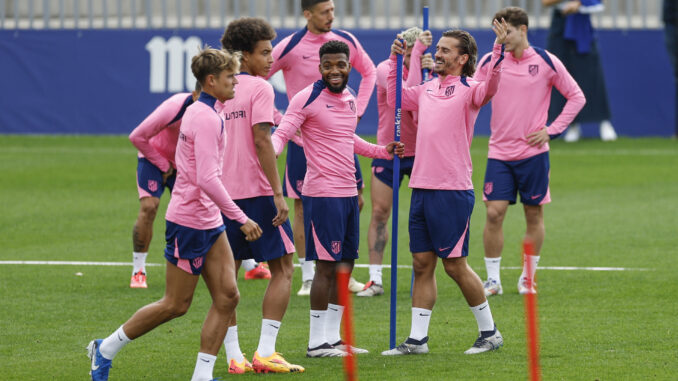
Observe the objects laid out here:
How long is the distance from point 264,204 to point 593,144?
15122mm

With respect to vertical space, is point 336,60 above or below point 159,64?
above

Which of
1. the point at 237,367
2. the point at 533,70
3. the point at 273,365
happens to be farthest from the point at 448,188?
the point at 533,70

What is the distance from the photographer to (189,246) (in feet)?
21.5

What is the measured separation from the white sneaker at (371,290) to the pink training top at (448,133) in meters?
2.17

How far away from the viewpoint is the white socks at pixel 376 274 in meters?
9.89

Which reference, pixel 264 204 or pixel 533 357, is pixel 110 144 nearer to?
pixel 264 204

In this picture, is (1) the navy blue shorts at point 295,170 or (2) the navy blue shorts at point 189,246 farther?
(1) the navy blue shorts at point 295,170

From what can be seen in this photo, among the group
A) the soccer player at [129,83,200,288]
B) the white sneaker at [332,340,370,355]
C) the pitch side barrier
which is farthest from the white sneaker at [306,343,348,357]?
the pitch side barrier

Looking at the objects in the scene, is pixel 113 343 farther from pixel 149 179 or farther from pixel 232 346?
pixel 149 179

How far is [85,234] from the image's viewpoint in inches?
521

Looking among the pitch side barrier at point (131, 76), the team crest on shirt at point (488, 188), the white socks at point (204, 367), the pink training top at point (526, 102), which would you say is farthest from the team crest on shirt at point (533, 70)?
the pitch side barrier at point (131, 76)

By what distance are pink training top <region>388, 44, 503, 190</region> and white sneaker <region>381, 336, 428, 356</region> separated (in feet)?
3.21

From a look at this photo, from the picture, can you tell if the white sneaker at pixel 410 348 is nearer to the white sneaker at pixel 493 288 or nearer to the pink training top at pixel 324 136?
the pink training top at pixel 324 136

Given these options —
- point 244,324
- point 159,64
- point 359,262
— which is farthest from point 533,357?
point 159,64
